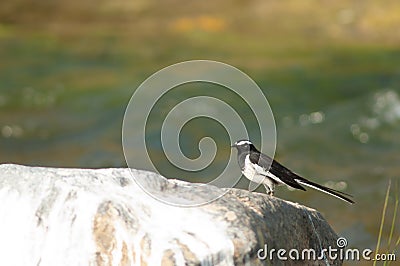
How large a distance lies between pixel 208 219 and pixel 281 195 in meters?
7.74

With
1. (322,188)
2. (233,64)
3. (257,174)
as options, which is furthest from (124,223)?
(233,64)

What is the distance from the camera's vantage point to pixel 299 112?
1612cm

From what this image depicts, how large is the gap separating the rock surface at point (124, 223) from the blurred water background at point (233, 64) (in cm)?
595

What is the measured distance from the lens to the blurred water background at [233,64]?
13828mm

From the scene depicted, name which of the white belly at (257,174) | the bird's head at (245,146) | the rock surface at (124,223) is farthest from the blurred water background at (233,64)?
the rock surface at (124,223)

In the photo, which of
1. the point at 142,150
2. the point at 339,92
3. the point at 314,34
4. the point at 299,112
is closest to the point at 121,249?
the point at 142,150

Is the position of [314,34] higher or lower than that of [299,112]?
higher

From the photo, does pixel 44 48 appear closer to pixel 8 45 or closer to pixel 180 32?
pixel 8 45

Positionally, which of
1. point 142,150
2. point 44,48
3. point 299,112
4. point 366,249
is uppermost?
point 44,48

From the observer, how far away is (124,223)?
14.4 feet

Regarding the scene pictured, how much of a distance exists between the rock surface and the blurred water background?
19.5 ft

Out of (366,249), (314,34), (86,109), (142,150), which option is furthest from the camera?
(314,34)

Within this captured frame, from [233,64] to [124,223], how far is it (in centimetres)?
1506

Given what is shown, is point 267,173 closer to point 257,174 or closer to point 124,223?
point 257,174
